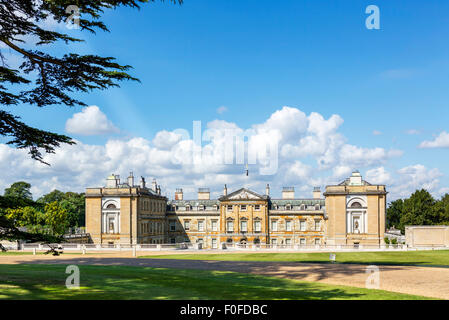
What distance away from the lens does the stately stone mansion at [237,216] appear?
6588 cm

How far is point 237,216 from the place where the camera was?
254ft

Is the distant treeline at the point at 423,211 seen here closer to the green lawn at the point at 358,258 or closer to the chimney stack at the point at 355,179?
the chimney stack at the point at 355,179

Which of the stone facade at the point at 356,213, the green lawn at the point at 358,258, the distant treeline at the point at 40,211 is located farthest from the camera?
the stone facade at the point at 356,213

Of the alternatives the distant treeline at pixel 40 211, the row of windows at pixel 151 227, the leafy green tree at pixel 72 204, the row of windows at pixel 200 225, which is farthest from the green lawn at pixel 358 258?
the leafy green tree at pixel 72 204

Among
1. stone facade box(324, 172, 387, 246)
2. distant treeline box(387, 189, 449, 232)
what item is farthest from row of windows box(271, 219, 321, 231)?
distant treeline box(387, 189, 449, 232)

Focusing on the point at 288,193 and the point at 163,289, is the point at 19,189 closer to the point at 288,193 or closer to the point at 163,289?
the point at 288,193

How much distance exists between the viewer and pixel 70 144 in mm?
17891

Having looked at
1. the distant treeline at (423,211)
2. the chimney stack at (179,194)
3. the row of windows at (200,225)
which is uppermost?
the chimney stack at (179,194)

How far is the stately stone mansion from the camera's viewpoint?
65.9 m

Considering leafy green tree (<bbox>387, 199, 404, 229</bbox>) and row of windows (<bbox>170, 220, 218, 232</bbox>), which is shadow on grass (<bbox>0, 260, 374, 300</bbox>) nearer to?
row of windows (<bbox>170, 220, 218, 232</bbox>)

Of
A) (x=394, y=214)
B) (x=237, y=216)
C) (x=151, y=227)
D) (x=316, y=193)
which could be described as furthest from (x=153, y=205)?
(x=394, y=214)

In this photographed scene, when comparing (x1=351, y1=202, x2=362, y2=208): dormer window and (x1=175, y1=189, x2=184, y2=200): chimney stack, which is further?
(x1=175, y1=189, x2=184, y2=200): chimney stack
